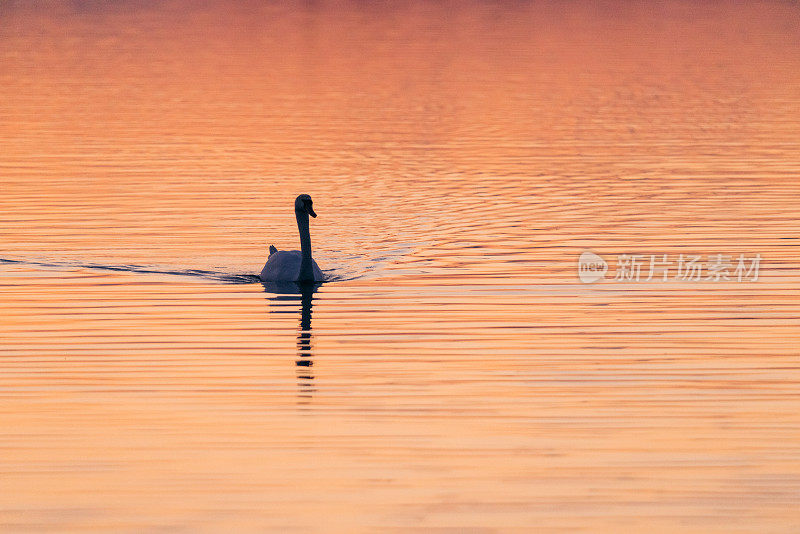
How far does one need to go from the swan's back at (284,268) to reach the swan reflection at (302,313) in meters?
0.12

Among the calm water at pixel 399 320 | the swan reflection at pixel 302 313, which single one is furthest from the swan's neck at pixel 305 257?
the calm water at pixel 399 320

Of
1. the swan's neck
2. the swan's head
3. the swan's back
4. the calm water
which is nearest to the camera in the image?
the calm water

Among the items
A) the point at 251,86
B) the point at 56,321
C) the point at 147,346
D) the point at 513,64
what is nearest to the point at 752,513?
the point at 147,346

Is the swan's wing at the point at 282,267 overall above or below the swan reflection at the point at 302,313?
above

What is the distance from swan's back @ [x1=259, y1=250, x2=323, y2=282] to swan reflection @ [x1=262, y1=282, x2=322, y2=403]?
0.12m

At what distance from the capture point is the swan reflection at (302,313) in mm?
16656

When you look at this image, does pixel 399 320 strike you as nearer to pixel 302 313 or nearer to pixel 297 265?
pixel 302 313

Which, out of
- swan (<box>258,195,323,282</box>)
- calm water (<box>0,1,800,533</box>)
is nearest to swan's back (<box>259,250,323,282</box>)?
swan (<box>258,195,323,282</box>)

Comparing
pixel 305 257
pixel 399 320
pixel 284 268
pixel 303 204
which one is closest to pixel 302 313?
pixel 399 320

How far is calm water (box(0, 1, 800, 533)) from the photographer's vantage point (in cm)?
1313

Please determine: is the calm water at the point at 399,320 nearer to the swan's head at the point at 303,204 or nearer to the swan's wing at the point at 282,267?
the swan's wing at the point at 282,267

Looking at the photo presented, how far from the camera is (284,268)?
23609 millimetres

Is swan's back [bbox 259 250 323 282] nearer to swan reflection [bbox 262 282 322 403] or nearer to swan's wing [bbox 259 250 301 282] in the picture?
swan's wing [bbox 259 250 301 282]

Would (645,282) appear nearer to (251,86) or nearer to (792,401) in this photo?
(792,401)
